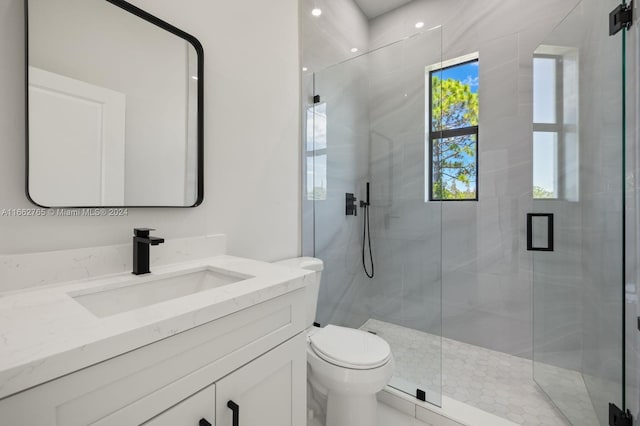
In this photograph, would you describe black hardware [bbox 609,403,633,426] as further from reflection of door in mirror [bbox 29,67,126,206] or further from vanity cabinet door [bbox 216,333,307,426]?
reflection of door in mirror [bbox 29,67,126,206]

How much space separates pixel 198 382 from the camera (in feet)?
2.35

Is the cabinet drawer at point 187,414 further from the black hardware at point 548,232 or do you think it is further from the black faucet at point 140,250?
the black hardware at point 548,232

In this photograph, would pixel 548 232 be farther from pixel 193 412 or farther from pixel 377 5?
pixel 377 5

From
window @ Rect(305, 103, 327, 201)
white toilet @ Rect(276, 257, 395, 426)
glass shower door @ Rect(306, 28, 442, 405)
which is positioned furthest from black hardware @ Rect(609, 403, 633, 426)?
window @ Rect(305, 103, 327, 201)

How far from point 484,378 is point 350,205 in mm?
1433

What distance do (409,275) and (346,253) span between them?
1.61 ft

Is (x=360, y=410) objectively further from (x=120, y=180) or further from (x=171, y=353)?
(x=120, y=180)

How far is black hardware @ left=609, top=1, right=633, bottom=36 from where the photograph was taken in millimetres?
1218

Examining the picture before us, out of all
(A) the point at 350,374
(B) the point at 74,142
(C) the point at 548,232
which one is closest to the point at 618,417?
(C) the point at 548,232

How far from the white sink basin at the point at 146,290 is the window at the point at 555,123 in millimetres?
1904

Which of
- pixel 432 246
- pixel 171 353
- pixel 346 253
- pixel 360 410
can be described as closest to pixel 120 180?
Answer: pixel 171 353

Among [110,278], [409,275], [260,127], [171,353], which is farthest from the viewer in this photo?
[409,275]

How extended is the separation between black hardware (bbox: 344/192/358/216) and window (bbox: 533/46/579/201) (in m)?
1.20

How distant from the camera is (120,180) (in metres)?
1.10
